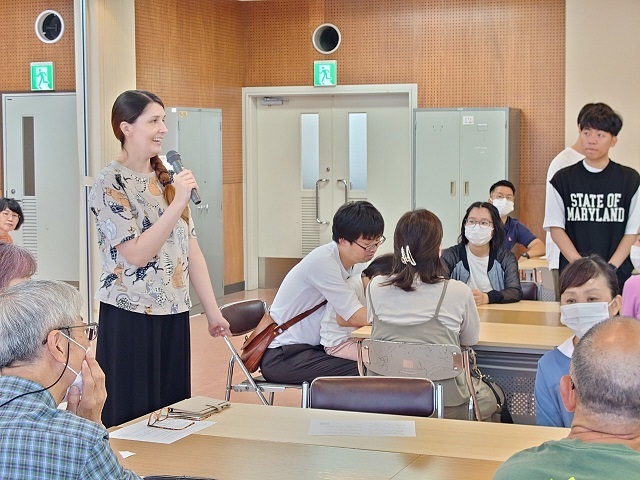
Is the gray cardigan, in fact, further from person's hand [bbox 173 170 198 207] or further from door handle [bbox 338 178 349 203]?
door handle [bbox 338 178 349 203]

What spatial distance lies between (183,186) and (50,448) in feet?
6.25

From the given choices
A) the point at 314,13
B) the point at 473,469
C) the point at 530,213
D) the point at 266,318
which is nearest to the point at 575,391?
the point at 473,469

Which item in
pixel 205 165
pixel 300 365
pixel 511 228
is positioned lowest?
pixel 300 365

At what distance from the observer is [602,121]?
582 cm

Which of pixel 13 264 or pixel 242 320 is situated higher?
pixel 13 264

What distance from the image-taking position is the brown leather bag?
527 cm

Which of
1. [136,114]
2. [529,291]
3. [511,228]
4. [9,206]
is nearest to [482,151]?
[511,228]

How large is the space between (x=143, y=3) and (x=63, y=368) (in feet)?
27.7

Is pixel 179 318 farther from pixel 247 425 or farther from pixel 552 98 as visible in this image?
pixel 552 98

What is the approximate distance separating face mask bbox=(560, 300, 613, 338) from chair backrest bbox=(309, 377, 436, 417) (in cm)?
64

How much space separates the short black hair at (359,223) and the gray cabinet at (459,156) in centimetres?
582

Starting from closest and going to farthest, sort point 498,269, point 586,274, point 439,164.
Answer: point 586,274 < point 498,269 < point 439,164

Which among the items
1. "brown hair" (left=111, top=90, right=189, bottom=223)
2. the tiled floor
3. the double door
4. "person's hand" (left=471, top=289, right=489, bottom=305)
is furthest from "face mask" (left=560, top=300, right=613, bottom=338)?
the double door

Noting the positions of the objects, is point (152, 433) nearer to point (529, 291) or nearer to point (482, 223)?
point (482, 223)
